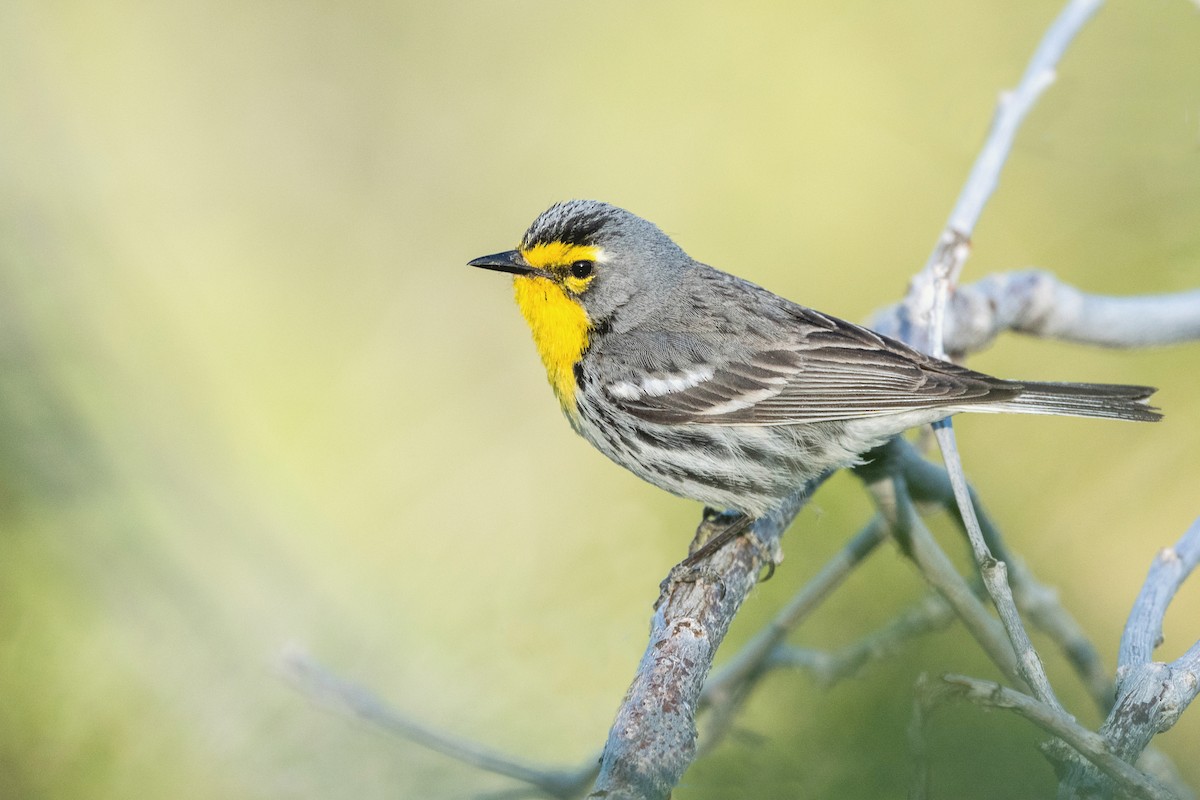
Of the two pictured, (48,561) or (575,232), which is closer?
(48,561)

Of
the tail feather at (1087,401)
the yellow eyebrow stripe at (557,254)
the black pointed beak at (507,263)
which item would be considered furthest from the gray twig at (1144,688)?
the black pointed beak at (507,263)

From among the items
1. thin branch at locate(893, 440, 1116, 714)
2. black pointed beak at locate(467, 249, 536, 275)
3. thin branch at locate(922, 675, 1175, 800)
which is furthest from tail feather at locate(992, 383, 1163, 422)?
thin branch at locate(922, 675, 1175, 800)

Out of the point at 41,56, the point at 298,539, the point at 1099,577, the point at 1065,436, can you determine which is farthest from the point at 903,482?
the point at 41,56

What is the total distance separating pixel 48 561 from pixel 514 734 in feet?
4.61

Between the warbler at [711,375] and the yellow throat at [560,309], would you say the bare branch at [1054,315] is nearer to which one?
the warbler at [711,375]

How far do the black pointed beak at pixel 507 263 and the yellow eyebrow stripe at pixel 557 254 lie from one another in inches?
1.1

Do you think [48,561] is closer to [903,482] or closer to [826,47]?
[903,482]

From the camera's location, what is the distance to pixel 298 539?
4039 millimetres

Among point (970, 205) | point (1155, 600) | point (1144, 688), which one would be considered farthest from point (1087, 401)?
point (1144, 688)

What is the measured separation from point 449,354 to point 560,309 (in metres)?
2.23

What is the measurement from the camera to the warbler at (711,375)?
3.24m

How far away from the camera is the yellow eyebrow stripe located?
3641mm

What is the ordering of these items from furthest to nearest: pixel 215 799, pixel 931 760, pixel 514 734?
pixel 514 734, pixel 215 799, pixel 931 760

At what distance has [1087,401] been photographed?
10.1 feet
